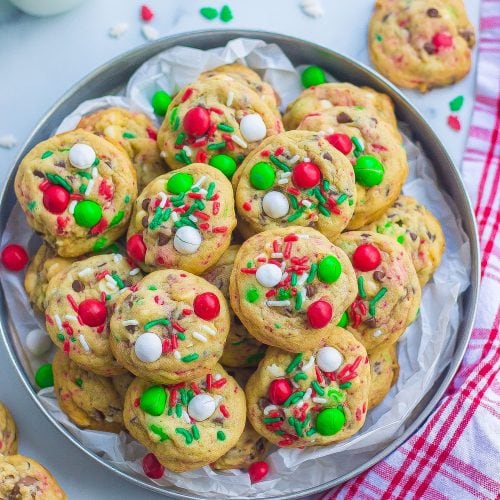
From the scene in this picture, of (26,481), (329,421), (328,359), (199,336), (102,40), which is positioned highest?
A: (102,40)

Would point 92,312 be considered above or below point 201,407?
above

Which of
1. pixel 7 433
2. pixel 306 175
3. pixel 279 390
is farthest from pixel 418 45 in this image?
pixel 7 433

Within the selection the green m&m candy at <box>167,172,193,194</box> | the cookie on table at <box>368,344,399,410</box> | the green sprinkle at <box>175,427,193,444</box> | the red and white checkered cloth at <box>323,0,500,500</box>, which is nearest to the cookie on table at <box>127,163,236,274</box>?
the green m&m candy at <box>167,172,193,194</box>

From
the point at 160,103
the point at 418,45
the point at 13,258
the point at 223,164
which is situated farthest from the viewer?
the point at 418,45

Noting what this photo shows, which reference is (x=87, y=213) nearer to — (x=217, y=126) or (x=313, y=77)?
(x=217, y=126)

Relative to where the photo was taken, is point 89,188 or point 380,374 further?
point 380,374

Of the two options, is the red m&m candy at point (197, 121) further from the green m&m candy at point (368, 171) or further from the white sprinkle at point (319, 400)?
the white sprinkle at point (319, 400)
